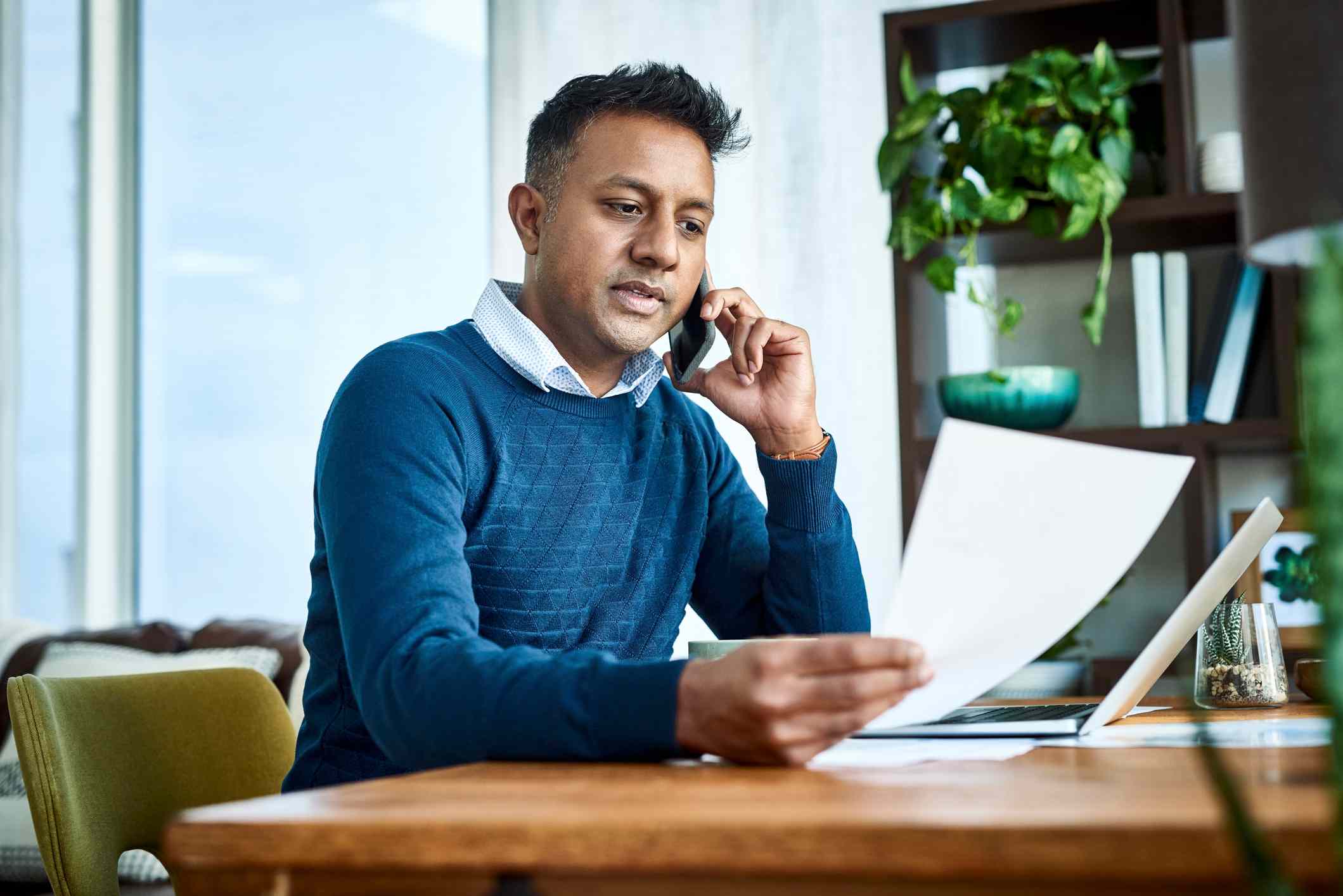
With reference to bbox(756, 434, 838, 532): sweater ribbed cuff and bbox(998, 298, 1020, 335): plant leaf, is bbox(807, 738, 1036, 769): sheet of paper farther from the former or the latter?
bbox(998, 298, 1020, 335): plant leaf

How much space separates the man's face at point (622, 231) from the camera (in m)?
1.44

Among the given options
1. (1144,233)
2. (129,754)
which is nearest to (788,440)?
(129,754)

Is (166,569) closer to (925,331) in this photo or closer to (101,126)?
(101,126)

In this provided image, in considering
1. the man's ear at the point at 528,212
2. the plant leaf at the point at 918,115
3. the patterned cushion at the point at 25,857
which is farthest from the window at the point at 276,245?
the man's ear at the point at 528,212

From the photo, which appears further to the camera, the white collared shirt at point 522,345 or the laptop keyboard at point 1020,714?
the white collared shirt at point 522,345

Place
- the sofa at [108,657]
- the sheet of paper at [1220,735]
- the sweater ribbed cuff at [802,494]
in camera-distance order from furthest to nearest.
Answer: the sofa at [108,657] → the sweater ribbed cuff at [802,494] → the sheet of paper at [1220,735]

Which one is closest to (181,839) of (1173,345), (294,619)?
(1173,345)

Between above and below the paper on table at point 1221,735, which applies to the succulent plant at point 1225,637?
above

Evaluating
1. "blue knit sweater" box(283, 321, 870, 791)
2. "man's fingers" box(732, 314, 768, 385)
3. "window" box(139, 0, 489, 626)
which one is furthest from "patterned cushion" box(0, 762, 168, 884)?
"man's fingers" box(732, 314, 768, 385)

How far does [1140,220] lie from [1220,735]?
1.49 meters

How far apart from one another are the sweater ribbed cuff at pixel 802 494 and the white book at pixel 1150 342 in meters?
1.03

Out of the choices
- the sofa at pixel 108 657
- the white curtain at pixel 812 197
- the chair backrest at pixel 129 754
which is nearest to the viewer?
the chair backrest at pixel 129 754

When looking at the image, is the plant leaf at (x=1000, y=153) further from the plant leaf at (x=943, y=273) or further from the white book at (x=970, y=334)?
the white book at (x=970, y=334)

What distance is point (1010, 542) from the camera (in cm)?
72
